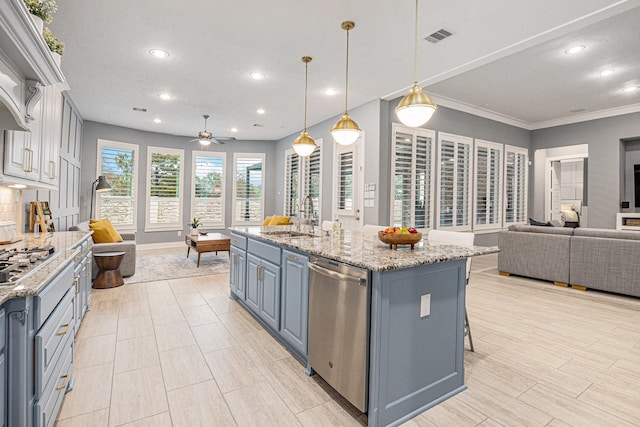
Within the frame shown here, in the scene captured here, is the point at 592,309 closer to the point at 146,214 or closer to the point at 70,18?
the point at 70,18

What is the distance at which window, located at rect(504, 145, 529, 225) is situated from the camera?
7.48m

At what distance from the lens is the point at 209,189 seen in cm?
898

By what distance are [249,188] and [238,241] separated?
585cm

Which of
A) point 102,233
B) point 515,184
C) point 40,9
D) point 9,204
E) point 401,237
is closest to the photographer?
point 40,9

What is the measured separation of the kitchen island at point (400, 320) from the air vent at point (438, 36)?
7.71 feet

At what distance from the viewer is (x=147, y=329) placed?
3164 millimetres

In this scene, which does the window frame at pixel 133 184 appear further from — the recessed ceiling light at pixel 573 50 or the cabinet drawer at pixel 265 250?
the recessed ceiling light at pixel 573 50

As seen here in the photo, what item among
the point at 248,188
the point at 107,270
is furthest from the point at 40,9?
the point at 248,188

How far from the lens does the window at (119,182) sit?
24.3ft

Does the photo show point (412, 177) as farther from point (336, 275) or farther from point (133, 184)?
point (133, 184)

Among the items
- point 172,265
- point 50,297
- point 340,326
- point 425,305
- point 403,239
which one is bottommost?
point 172,265

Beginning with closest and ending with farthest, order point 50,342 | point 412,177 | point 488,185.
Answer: point 50,342 → point 412,177 → point 488,185

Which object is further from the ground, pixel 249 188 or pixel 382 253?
pixel 249 188

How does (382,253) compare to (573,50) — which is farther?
(573,50)
